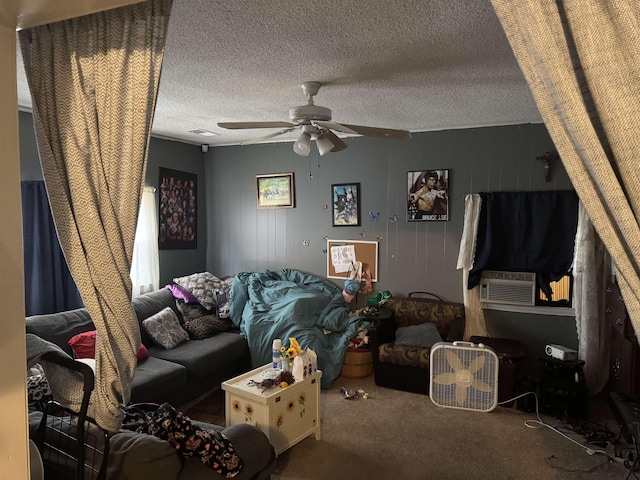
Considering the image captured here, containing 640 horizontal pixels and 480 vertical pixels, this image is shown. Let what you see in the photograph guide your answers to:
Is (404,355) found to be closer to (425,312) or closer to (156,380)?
(425,312)

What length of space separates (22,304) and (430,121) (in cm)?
358

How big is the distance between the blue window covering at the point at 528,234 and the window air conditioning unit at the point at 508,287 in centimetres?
6

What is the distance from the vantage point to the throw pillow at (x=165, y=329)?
12.2 feet

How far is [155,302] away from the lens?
13.5 feet

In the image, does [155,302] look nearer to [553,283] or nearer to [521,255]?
[521,255]

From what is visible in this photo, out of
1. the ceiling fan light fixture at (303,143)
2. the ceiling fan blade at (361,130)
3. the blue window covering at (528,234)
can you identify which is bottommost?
the blue window covering at (528,234)

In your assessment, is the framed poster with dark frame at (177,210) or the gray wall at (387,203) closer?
the gray wall at (387,203)

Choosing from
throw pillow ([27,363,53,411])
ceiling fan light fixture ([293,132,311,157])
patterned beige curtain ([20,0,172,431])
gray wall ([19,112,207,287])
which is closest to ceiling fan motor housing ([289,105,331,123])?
ceiling fan light fixture ([293,132,311,157])

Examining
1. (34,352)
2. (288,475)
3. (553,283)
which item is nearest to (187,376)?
(288,475)

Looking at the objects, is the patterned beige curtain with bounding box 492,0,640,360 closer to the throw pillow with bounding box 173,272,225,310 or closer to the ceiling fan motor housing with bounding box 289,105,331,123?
the ceiling fan motor housing with bounding box 289,105,331,123

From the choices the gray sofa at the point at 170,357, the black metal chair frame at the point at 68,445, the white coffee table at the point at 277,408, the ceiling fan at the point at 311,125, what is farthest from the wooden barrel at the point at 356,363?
the black metal chair frame at the point at 68,445

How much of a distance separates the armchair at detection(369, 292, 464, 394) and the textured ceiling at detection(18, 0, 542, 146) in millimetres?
1755

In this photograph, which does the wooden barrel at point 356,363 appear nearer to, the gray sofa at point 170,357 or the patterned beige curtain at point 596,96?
the gray sofa at point 170,357

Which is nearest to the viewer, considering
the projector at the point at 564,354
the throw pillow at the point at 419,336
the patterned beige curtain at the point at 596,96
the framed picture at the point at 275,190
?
the patterned beige curtain at the point at 596,96
